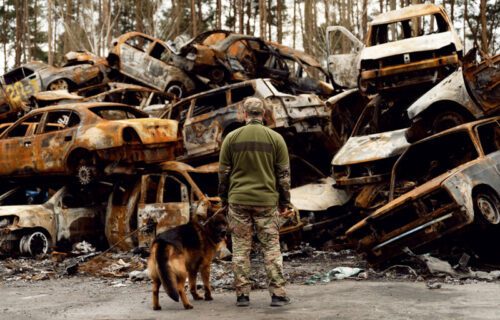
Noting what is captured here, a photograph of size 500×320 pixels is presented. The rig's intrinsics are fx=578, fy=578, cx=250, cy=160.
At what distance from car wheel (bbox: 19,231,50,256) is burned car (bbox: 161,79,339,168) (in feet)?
11.3

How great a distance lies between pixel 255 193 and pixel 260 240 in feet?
1.49

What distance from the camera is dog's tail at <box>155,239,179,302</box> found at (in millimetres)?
5227

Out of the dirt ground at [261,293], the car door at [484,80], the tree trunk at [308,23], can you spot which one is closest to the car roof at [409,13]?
the car door at [484,80]

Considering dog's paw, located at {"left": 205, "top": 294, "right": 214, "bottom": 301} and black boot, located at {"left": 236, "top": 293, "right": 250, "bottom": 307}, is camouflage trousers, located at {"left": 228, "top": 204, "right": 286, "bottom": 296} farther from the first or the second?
dog's paw, located at {"left": 205, "top": 294, "right": 214, "bottom": 301}

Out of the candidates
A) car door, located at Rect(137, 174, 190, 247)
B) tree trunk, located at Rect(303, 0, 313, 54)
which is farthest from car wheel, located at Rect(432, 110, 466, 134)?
tree trunk, located at Rect(303, 0, 313, 54)

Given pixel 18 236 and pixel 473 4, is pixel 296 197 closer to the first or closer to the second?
pixel 18 236

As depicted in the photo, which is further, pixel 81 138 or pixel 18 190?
pixel 18 190

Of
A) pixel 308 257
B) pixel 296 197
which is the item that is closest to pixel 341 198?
pixel 296 197

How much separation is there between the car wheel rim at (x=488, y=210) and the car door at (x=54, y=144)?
7085 mm

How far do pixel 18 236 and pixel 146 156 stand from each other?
8.61 ft

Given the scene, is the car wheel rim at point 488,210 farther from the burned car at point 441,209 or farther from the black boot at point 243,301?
the black boot at point 243,301

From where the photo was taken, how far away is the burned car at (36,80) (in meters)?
17.4

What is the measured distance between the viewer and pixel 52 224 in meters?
10.4

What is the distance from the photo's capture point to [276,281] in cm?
537
